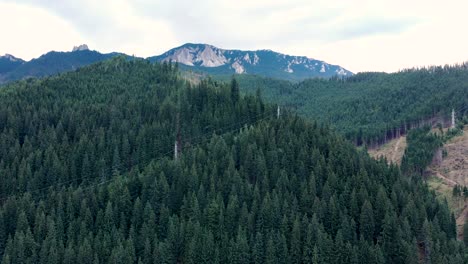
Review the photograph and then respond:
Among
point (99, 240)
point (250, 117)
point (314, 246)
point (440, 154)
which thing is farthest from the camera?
point (440, 154)

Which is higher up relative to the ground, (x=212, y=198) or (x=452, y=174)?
(x=212, y=198)

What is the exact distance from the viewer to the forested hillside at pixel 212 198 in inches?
3593

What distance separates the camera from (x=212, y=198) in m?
106

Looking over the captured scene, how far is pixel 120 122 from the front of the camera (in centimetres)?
15738

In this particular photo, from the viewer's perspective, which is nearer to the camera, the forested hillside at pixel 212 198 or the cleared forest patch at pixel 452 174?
the forested hillside at pixel 212 198

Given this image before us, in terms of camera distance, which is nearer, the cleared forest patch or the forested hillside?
the forested hillside

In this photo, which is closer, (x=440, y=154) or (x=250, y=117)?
(x=250, y=117)

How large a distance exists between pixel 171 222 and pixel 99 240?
1544 cm

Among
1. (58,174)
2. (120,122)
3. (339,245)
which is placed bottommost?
(339,245)

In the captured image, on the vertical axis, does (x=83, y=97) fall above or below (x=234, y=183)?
above

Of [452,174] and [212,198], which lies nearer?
[212,198]

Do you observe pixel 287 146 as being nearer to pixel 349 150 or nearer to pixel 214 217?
pixel 349 150

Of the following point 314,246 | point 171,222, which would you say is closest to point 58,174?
point 171,222

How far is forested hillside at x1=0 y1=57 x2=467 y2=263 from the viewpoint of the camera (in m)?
91.2
